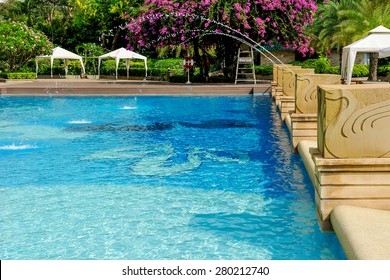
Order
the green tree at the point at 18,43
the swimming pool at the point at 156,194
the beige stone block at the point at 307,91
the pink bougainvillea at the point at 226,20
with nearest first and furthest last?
the swimming pool at the point at 156,194 → the beige stone block at the point at 307,91 → the pink bougainvillea at the point at 226,20 → the green tree at the point at 18,43

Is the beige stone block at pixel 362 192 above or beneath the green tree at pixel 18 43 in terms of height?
beneath

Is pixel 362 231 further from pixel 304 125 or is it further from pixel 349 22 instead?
pixel 349 22

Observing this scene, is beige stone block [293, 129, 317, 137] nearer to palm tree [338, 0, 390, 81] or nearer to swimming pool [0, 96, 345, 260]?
swimming pool [0, 96, 345, 260]

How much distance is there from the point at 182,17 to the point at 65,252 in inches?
1061

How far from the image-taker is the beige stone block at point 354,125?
5812mm

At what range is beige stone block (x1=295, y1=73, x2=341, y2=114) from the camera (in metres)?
10.6

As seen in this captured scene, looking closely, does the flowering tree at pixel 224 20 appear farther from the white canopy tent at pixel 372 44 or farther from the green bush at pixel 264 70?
the white canopy tent at pixel 372 44

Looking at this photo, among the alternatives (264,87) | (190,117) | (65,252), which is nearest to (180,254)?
(65,252)

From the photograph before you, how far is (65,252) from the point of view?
595 cm

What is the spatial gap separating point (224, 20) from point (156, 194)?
2373 cm

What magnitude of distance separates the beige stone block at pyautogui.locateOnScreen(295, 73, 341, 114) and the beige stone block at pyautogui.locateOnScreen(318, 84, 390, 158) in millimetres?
4675

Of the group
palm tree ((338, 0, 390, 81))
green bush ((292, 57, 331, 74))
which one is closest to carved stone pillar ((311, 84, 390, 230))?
palm tree ((338, 0, 390, 81))

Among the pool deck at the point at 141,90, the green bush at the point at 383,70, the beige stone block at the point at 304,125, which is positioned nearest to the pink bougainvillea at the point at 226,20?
the pool deck at the point at 141,90

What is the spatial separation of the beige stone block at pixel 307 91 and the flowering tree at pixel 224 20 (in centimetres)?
2010
